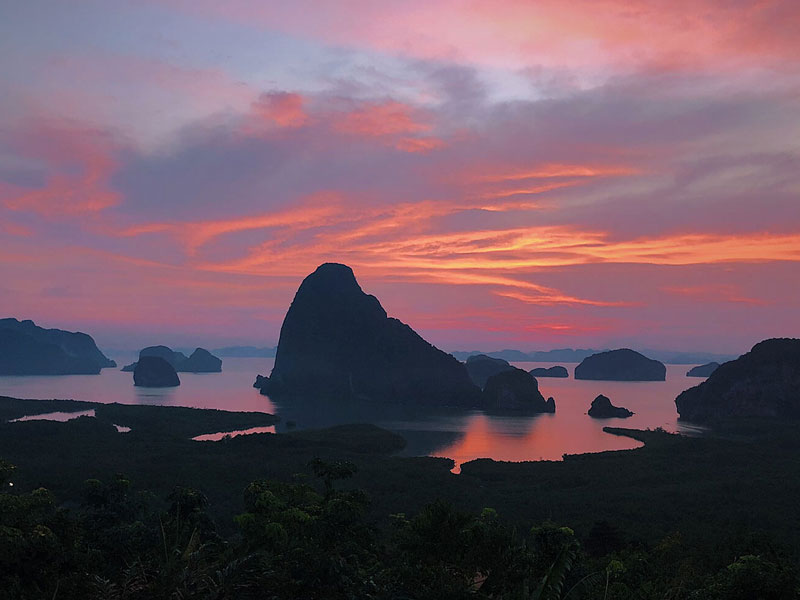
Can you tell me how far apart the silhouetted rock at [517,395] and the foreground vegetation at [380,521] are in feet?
202

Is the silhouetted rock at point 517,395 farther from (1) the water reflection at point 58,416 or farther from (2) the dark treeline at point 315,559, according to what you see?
(2) the dark treeline at point 315,559

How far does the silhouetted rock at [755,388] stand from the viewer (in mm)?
109938

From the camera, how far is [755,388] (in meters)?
114

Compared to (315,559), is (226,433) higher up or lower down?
lower down

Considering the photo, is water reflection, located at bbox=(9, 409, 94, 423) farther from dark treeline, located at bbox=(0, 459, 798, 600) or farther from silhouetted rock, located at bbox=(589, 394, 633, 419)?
silhouetted rock, located at bbox=(589, 394, 633, 419)

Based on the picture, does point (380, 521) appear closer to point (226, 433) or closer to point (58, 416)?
point (226, 433)

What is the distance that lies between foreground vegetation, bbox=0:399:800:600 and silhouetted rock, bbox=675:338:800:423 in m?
31.9

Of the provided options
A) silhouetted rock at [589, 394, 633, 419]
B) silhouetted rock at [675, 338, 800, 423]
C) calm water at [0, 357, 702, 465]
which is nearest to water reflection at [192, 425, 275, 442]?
calm water at [0, 357, 702, 465]

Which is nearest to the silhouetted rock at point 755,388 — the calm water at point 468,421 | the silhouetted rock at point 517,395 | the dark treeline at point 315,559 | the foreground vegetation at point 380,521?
the calm water at point 468,421

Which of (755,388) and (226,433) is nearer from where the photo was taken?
(226,433)

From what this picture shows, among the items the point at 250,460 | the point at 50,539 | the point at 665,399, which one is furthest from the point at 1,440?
the point at 665,399

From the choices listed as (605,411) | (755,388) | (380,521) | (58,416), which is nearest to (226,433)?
(58,416)

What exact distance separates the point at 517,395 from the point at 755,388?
51.3 m

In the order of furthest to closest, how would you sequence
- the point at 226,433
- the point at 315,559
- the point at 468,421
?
the point at 468,421 < the point at 226,433 < the point at 315,559
